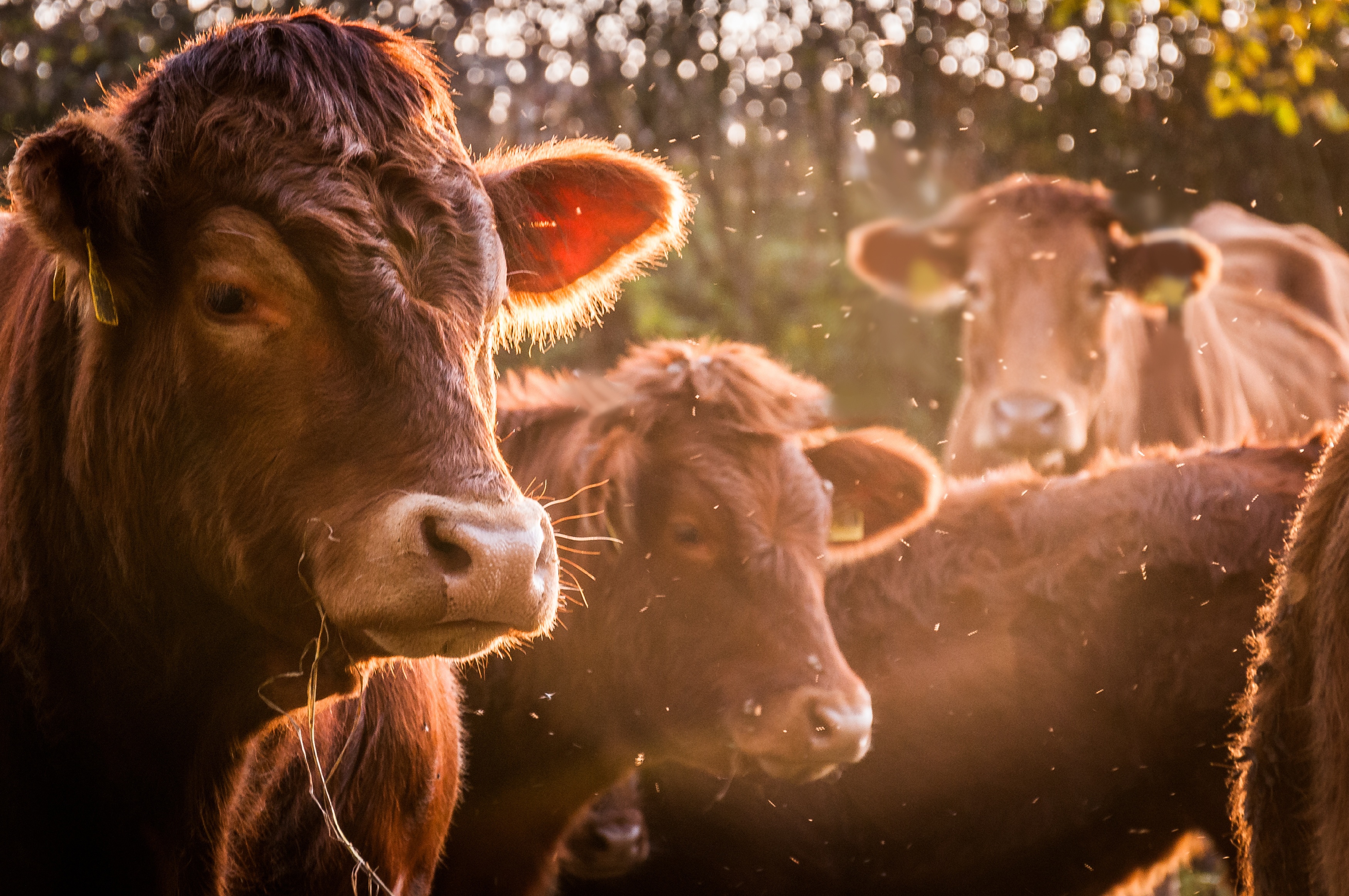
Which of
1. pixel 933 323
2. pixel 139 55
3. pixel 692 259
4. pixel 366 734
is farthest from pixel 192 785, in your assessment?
pixel 933 323

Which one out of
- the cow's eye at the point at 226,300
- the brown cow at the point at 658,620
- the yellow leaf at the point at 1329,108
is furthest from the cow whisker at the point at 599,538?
the yellow leaf at the point at 1329,108

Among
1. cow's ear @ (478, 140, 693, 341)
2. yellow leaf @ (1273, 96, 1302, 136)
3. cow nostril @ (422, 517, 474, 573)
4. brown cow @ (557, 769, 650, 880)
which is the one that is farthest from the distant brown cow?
cow nostril @ (422, 517, 474, 573)

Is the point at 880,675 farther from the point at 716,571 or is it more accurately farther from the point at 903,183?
the point at 903,183

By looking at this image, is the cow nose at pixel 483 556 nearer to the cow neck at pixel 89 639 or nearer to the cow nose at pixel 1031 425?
the cow neck at pixel 89 639

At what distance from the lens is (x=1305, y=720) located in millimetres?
2268

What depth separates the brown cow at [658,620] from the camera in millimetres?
3354

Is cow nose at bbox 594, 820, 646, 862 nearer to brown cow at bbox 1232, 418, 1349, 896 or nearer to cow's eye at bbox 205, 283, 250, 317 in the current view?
brown cow at bbox 1232, 418, 1349, 896

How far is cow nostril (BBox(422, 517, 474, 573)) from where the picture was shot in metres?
1.88

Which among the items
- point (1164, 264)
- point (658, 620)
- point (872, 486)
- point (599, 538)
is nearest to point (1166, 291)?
point (1164, 264)

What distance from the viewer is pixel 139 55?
7.04 metres

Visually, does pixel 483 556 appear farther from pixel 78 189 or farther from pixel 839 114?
pixel 839 114

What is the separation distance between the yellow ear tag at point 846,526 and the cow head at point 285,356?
5.78 ft

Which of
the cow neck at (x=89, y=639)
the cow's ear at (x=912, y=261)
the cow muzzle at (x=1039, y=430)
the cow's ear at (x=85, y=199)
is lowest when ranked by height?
the cow muzzle at (x=1039, y=430)

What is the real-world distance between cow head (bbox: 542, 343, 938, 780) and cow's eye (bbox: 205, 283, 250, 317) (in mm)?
1570
